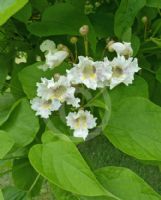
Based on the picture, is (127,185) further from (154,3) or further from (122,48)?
(154,3)

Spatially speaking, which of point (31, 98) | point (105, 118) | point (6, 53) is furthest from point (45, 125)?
point (6, 53)

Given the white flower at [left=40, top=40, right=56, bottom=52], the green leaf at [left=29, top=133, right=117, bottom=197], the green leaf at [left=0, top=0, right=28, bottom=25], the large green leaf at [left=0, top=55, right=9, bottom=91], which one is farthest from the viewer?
the large green leaf at [left=0, top=55, right=9, bottom=91]

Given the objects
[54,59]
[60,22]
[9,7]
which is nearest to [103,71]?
[54,59]

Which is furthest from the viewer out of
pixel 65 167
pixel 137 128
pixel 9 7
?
pixel 137 128

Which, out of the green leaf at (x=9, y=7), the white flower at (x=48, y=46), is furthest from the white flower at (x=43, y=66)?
the green leaf at (x=9, y=7)

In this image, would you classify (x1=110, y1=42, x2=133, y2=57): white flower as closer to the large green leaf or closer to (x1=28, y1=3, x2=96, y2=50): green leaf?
(x1=28, y1=3, x2=96, y2=50): green leaf

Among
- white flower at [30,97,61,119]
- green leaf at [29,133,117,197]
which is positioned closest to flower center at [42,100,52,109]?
white flower at [30,97,61,119]
